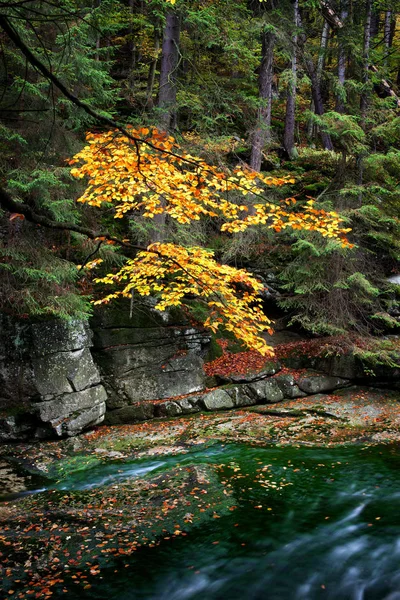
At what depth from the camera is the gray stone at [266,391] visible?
11789mm

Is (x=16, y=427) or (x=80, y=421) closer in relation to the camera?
(x=16, y=427)

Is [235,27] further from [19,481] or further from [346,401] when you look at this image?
[19,481]

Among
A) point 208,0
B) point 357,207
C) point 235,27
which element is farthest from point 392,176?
point 208,0

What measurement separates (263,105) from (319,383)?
849 centimetres

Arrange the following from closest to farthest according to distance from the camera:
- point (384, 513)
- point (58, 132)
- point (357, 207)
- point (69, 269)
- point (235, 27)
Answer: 1. point (384, 513)
2. point (69, 269)
3. point (58, 132)
4. point (357, 207)
5. point (235, 27)

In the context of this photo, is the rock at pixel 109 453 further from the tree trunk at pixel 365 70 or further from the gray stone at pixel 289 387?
the tree trunk at pixel 365 70

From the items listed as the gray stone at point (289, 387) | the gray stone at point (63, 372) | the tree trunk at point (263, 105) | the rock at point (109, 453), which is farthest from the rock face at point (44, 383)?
the tree trunk at point (263, 105)

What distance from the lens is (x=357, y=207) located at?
42.9 ft

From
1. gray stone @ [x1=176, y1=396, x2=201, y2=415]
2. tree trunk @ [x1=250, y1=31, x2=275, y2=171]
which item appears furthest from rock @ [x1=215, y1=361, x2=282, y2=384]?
tree trunk @ [x1=250, y1=31, x2=275, y2=171]

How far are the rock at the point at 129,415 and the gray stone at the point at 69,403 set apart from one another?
1.55ft

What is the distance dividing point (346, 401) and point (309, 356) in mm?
2010

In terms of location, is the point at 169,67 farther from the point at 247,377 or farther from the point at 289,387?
the point at 289,387

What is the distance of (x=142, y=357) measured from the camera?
464 inches

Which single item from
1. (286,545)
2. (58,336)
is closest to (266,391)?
(58,336)
